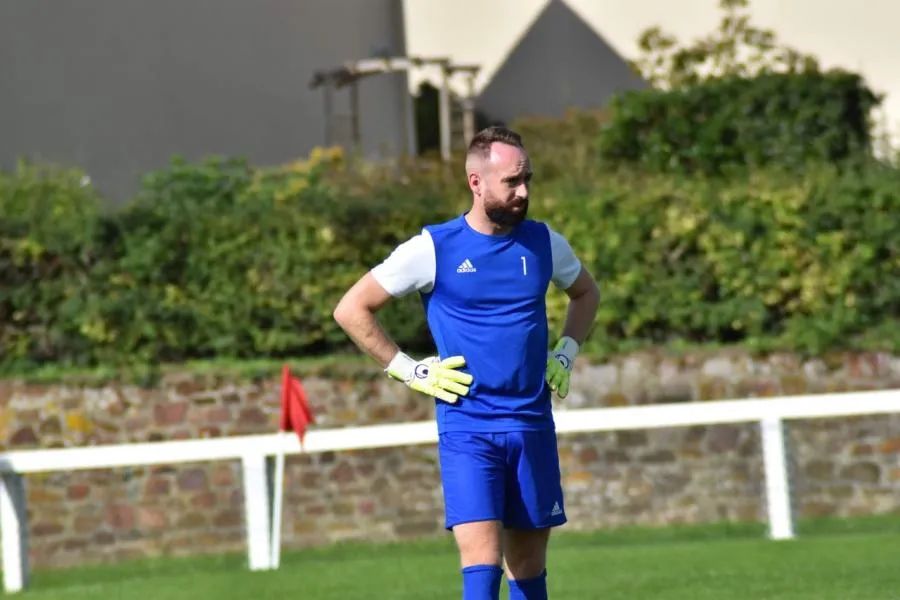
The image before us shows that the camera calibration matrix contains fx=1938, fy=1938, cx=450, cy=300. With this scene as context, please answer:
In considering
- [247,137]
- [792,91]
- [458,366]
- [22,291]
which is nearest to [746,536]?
[792,91]

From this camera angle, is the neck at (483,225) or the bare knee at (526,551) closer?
the neck at (483,225)

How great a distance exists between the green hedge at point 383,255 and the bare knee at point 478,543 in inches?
393

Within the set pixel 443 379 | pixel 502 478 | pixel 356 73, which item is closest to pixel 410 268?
pixel 443 379

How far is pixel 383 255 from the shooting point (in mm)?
17672

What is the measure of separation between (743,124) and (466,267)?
39.6 feet

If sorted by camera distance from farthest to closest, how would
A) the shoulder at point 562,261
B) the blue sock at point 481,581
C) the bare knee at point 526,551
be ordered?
the shoulder at point 562,261
the bare knee at point 526,551
the blue sock at point 481,581

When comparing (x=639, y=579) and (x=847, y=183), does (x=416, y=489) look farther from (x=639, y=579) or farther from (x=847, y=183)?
(x=639, y=579)

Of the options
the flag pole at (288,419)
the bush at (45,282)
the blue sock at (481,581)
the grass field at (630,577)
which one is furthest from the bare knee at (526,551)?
the bush at (45,282)

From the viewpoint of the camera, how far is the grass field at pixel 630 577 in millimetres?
10242

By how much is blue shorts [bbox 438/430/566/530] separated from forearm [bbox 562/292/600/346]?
646 millimetres

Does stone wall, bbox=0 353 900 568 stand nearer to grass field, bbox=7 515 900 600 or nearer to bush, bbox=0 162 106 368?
bush, bbox=0 162 106 368

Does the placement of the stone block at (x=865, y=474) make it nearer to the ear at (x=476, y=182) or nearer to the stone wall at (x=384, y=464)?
the stone wall at (x=384, y=464)

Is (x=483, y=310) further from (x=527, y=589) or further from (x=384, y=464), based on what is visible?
(x=384, y=464)

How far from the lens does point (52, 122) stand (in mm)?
22188
